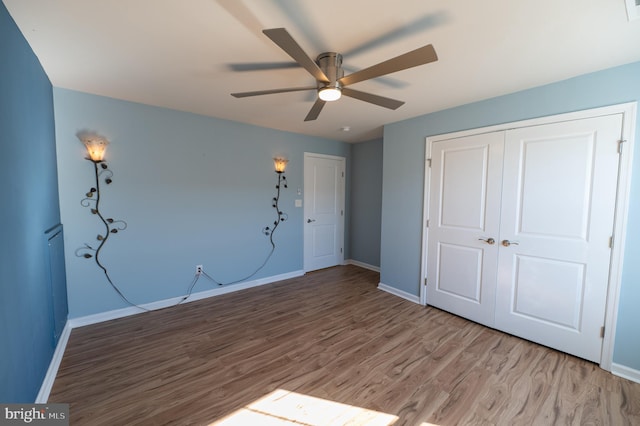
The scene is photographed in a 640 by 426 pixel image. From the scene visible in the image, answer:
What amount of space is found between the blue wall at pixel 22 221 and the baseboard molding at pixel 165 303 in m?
0.76

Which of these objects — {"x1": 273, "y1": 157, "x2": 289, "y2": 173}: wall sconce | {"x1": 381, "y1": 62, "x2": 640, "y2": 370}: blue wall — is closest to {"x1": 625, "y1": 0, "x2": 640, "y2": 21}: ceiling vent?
{"x1": 381, "y1": 62, "x2": 640, "y2": 370}: blue wall

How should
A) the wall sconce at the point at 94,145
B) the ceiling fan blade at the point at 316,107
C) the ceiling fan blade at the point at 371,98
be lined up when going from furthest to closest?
1. the wall sconce at the point at 94,145
2. the ceiling fan blade at the point at 316,107
3. the ceiling fan blade at the point at 371,98

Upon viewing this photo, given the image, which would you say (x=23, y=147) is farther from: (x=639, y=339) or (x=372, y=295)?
(x=639, y=339)

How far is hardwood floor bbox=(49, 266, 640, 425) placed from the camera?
1.64 metres

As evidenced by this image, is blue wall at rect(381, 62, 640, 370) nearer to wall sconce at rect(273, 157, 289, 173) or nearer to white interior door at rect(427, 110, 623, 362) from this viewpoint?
white interior door at rect(427, 110, 623, 362)

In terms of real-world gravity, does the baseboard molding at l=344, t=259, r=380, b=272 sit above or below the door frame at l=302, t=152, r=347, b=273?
below

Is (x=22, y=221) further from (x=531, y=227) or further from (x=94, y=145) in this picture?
(x=531, y=227)

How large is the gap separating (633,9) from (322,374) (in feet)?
9.79

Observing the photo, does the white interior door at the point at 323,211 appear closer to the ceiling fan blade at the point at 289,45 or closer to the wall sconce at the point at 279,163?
the wall sconce at the point at 279,163

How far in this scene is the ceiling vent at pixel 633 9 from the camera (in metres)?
1.33

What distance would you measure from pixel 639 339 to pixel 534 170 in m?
1.50

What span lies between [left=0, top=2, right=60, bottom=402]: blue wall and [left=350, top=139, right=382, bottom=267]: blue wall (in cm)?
421

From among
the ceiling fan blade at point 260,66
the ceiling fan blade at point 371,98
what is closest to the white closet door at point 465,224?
the ceiling fan blade at point 371,98

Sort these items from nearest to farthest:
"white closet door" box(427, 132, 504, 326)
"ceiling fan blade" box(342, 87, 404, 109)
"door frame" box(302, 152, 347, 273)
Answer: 1. "ceiling fan blade" box(342, 87, 404, 109)
2. "white closet door" box(427, 132, 504, 326)
3. "door frame" box(302, 152, 347, 273)
